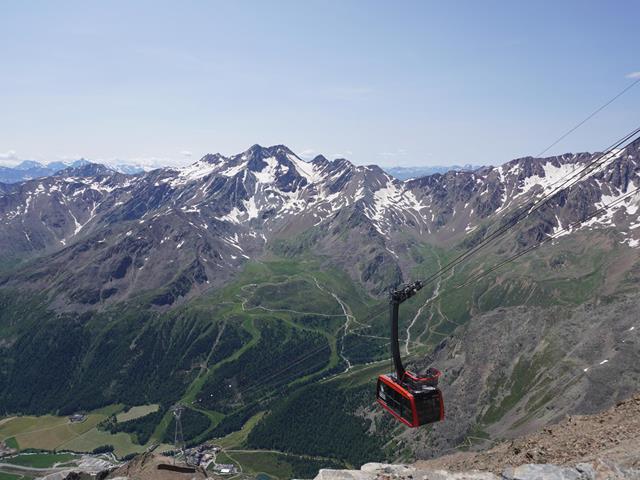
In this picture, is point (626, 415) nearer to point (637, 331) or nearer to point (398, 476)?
point (398, 476)

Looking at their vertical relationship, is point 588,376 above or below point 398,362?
below

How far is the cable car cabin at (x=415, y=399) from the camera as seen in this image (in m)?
50.1

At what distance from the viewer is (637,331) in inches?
7008

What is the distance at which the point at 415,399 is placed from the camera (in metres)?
50.0

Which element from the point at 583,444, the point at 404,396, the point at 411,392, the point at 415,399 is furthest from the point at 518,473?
the point at 404,396

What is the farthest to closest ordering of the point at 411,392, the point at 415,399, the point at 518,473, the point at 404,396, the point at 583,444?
the point at 404,396, the point at 411,392, the point at 415,399, the point at 583,444, the point at 518,473

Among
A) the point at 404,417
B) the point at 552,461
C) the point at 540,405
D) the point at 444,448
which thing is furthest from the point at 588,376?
the point at 552,461

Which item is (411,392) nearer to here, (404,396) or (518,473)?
(404,396)

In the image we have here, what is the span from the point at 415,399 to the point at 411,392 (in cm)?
85

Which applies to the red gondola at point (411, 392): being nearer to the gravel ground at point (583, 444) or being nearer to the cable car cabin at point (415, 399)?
the cable car cabin at point (415, 399)

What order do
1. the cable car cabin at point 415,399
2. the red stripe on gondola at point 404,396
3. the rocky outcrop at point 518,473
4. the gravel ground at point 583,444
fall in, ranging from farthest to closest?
the cable car cabin at point 415,399, the red stripe on gondola at point 404,396, the gravel ground at point 583,444, the rocky outcrop at point 518,473

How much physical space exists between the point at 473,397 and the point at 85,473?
154645mm

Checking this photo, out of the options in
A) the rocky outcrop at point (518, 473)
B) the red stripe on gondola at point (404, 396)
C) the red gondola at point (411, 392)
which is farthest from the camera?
the red stripe on gondola at point (404, 396)

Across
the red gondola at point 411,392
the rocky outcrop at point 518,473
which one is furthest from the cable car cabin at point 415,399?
the rocky outcrop at point 518,473
